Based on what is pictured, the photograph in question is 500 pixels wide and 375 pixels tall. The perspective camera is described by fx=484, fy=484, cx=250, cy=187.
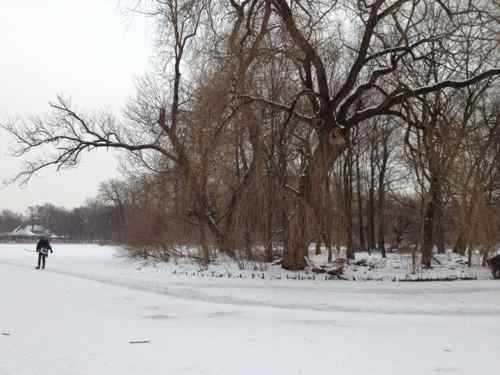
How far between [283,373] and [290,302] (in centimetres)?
627

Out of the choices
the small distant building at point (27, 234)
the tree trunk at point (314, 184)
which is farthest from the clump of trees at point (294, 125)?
the small distant building at point (27, 234)

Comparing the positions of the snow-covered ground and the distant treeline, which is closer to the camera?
the snow-covered ground

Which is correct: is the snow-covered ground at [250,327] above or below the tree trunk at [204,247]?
below

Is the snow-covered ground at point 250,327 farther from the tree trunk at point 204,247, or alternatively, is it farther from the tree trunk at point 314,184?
the tree trunk at point 204,247

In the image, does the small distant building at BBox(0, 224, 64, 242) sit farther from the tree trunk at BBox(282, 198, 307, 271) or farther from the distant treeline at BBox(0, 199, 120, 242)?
the tree trunk at BBox(282, 198, 307, 271)

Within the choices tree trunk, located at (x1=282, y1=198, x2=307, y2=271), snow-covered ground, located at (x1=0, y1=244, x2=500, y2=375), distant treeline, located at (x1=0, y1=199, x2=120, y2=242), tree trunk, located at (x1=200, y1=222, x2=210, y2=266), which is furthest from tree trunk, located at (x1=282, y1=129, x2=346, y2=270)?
distant treeline, located at (x1=0, y1=199, x2=120, y2=242)

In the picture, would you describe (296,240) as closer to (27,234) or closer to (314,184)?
(314,184)

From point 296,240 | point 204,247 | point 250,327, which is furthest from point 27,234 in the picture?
→ point 250,327

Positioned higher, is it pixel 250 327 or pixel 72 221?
pixel 72 221

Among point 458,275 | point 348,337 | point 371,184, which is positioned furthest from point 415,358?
point 371,184

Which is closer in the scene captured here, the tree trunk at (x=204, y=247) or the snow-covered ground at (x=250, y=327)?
the snow-covered ground at (x=250, y=327)

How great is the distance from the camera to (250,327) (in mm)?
9289

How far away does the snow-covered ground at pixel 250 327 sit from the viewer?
21.8 ft

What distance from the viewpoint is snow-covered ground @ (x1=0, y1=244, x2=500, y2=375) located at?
664 cm
